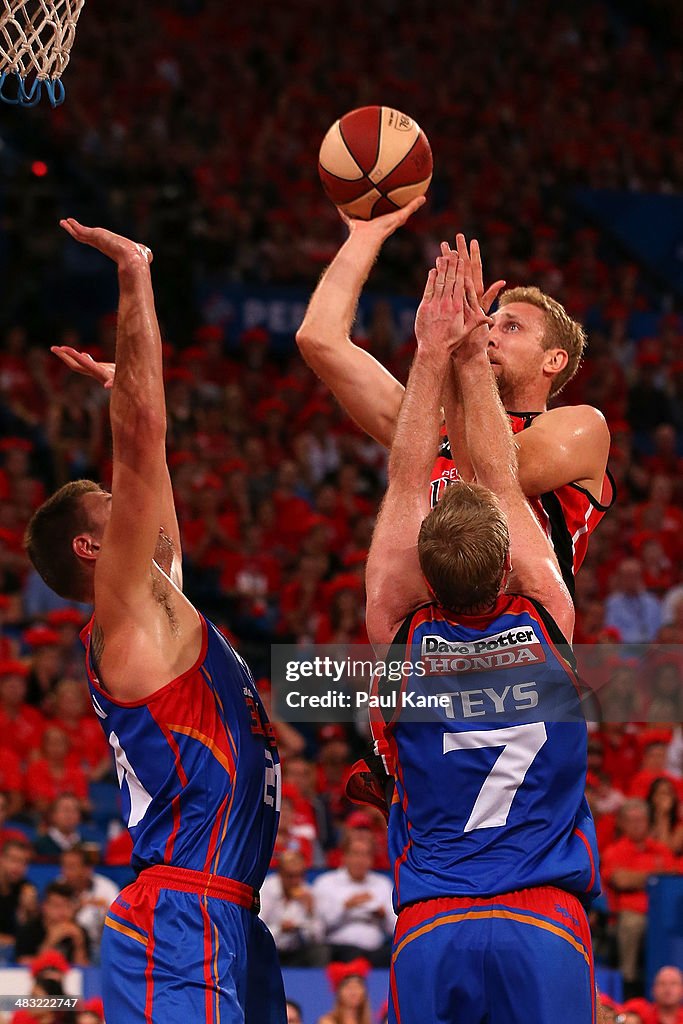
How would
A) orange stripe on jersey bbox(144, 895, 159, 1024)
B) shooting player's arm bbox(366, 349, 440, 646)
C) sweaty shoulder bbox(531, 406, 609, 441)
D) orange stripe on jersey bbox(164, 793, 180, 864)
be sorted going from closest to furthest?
1. orange stripe on jersey bbox(144, 895, 159, 1024)
2. shooting player's arm bbox(366, 349, 440, 646)
3. orange stripe on jersey bbox(164, 793, 180, 864)
4. sweaty shoulder bbox(531, 406, 609, 441)

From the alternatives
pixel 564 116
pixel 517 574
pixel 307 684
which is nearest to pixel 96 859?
pixel 307 684

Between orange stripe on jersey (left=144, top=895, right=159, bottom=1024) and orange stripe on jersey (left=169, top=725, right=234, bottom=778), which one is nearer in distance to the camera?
orange stripe on jersey (left=144, top=895, right=159, bottom=1024)

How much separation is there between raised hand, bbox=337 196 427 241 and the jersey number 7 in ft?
6.36

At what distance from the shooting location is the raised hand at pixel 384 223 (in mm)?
4984

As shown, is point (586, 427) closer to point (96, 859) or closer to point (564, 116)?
point (96, 859)

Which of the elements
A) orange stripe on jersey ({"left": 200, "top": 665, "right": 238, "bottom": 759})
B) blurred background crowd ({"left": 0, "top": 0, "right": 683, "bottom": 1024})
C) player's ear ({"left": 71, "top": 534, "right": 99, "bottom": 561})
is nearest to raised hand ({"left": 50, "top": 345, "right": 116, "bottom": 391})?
player's ear ({"left": 71, "top": 534, "right": 99, "bottom": 561})

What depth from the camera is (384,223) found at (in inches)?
197

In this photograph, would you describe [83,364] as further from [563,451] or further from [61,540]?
[563,451]

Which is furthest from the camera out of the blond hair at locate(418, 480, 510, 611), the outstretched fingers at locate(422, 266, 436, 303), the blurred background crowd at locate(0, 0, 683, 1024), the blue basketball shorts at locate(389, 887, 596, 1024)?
the blurred background crowd at locate(0, 0, 683, 1024)

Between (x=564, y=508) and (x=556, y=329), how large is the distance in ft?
2.18

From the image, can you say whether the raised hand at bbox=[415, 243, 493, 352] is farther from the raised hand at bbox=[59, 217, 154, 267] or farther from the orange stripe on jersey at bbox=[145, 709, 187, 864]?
the orange stripe on jersey at bbox=[145, 709, 187, 864]

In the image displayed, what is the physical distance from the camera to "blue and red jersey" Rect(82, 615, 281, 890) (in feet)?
14.0

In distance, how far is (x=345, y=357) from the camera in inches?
191

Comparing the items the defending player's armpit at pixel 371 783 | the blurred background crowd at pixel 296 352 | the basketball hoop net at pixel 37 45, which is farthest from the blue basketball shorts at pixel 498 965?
the blurred background crowd at pixel 296 352
